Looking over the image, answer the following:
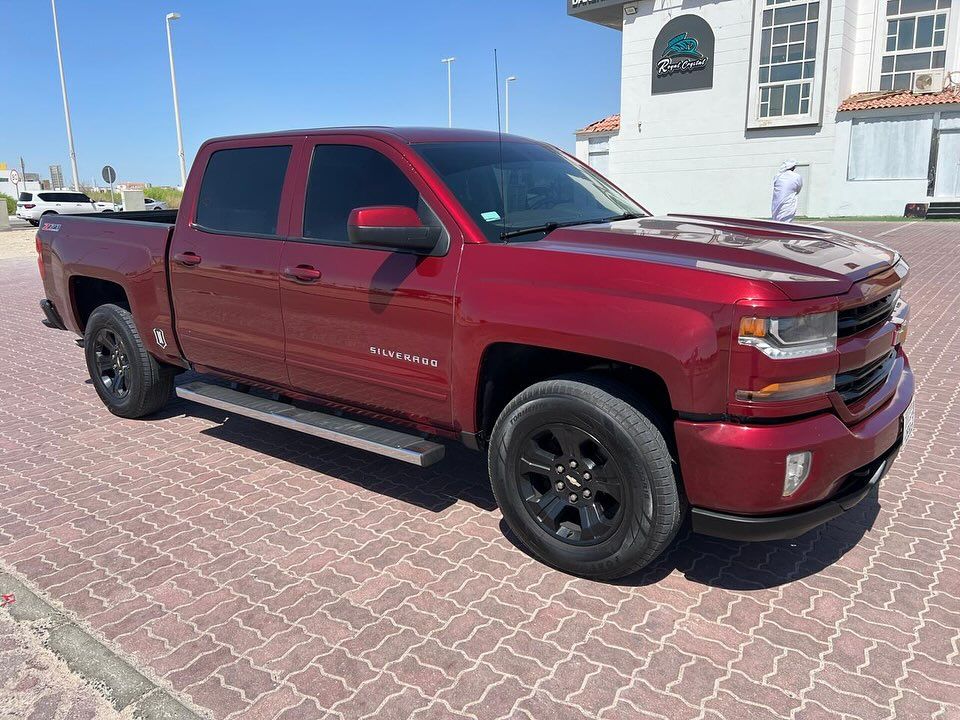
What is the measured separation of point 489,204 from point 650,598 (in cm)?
199

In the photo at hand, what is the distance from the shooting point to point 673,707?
246 cm

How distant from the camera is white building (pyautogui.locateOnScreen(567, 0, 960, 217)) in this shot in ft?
90.3

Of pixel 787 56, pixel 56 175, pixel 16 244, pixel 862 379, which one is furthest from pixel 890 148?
pixel 56 175

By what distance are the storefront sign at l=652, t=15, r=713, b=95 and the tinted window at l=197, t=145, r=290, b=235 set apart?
100ft

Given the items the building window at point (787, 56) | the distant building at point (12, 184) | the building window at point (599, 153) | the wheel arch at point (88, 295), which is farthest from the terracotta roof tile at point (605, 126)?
the distant building at point (12, 184)

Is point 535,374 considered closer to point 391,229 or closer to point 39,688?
point 391,229

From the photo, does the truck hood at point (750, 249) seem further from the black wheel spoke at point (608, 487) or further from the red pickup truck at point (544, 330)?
the black wheel spoke at point (608, 487)

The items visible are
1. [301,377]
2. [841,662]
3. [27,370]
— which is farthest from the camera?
[27,370]

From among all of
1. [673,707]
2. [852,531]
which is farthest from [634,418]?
[852,531]

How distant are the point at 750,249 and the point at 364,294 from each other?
1832 mm

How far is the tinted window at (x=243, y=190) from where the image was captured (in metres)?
4.26

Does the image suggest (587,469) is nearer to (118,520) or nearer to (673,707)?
(673,707)

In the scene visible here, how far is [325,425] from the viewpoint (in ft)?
13.1

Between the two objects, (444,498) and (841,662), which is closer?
(841,662)
